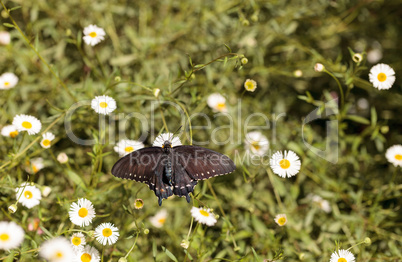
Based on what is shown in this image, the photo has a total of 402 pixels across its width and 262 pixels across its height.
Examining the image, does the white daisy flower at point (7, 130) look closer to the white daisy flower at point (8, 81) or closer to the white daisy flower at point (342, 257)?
the white daisy flower at point (8, 81)

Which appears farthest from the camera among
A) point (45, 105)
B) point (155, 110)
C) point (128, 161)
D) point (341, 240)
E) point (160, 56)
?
point (160, 56)

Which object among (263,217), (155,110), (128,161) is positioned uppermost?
(155,110)

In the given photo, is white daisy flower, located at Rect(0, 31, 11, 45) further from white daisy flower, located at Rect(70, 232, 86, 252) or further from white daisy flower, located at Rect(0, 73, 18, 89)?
white daisy flower, located at Rect(70, 232, 86, 252)

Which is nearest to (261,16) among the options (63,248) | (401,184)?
(401,184)

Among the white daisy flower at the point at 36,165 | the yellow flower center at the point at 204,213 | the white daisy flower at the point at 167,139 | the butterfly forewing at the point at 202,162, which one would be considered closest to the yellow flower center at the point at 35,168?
the white daisy flower at the point at 36,165

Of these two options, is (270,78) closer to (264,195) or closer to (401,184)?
(264,195)

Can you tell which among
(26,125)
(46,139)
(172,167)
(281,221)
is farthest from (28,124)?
(281,221)
